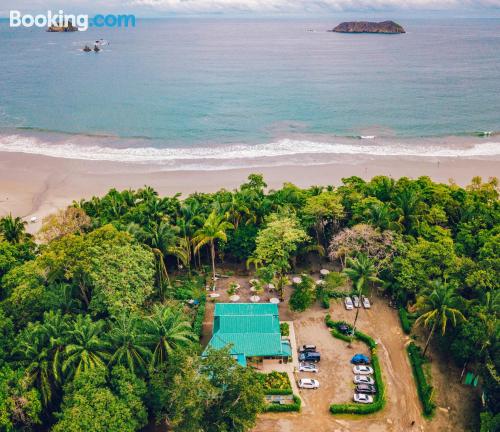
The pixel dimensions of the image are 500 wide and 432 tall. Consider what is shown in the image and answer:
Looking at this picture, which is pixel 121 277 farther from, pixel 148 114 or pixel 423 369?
pixel 148 114

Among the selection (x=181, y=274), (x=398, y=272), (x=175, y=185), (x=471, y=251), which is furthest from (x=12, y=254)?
(x=471, y=251)

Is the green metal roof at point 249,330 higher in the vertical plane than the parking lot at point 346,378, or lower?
higher

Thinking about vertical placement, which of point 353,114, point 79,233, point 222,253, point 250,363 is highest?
point 353,114

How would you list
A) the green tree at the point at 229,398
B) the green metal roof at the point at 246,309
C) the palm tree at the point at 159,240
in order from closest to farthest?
the green tree at the point at 229,398, the green metal roof at the point at 246,309, the palm tree at the point at 159,240

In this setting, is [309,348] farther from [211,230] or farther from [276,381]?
[211,230]

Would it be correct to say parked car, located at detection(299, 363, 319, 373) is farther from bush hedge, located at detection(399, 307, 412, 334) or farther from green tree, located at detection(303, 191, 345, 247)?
green tree, located at detection(303, 191, 345, 247)

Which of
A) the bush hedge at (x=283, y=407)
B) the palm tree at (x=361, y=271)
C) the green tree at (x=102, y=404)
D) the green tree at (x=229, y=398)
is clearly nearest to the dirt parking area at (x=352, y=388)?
the bush hedge at (x=283, y=407)

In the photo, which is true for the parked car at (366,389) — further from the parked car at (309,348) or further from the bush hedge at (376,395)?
the parked car at (309,348)
